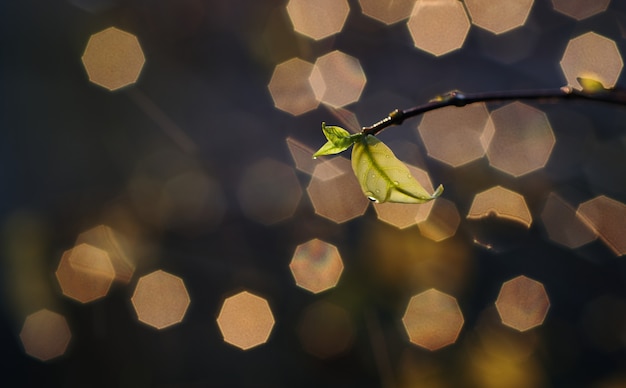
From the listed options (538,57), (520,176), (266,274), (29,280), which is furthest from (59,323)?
(538,57)

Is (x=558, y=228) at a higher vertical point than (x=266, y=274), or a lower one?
higher

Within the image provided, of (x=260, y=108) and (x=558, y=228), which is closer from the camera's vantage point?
(x=558, y=228)

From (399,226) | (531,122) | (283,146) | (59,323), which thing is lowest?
(59,323)

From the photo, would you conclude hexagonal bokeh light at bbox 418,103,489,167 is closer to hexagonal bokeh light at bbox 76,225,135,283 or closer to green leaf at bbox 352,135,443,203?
hexagonal bokeh light at bbox 76,225,135,283

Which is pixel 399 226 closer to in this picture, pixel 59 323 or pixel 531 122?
pixel 531 122

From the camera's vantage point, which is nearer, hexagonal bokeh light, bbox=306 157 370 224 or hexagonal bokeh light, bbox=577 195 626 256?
hexagonal bokeh light, bbox=577 195 626 256

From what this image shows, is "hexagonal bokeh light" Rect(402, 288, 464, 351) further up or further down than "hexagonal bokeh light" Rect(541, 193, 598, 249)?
further down

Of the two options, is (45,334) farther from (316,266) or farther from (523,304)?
(523,304)

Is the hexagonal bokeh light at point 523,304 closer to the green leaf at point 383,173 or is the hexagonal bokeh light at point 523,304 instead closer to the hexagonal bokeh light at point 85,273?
the hexagonal bokeh light at point 85,273

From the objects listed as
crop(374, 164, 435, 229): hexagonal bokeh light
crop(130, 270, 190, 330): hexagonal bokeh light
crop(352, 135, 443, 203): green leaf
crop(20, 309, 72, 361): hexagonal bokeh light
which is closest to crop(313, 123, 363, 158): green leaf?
crop(352, 135, 443, 203): green leaf
